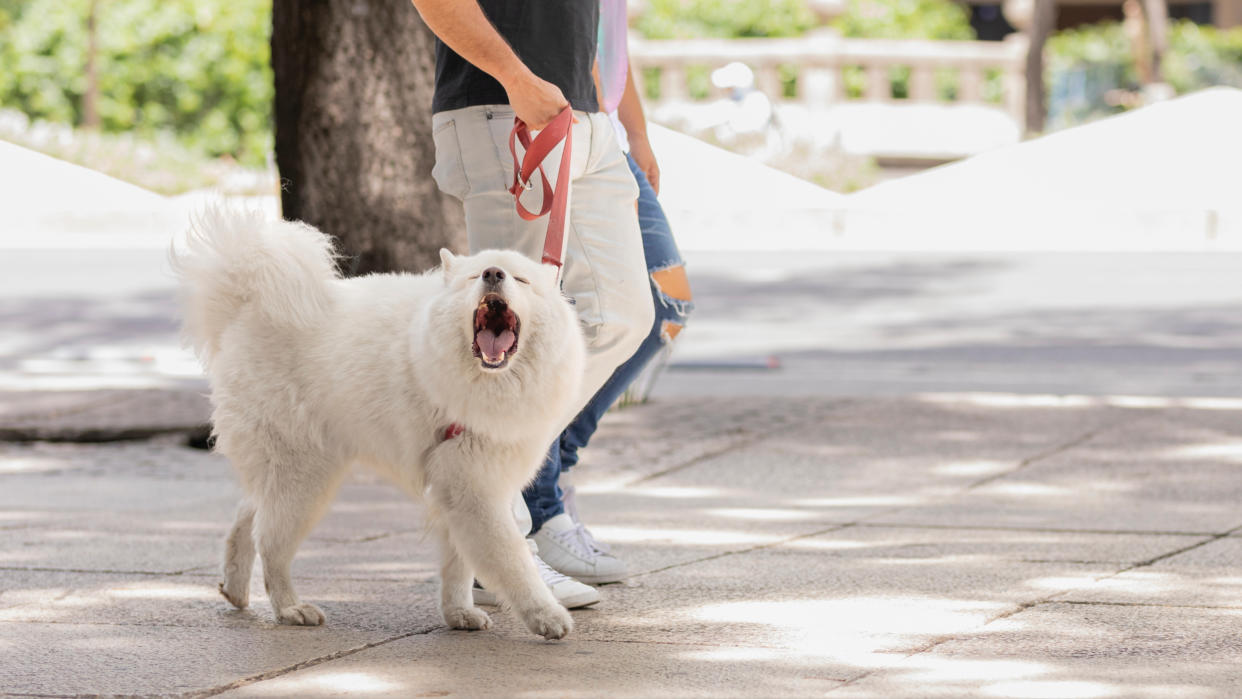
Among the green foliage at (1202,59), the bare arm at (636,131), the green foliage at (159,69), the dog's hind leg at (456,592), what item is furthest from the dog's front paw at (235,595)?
the green foliage at (1202,59)

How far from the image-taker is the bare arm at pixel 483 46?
4.29 meters

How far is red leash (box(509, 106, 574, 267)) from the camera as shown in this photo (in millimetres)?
4371

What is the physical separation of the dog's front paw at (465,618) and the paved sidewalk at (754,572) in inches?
2.1

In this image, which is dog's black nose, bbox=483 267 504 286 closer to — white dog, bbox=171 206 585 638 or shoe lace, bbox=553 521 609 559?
white dog, bbox=171 206 585 638

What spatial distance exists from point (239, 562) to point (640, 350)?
1344 millimetres

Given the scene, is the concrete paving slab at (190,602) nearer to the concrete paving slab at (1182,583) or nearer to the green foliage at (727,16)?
the concrete paving slab at (1182,583)

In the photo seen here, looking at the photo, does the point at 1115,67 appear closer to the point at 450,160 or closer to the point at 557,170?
the point at 450,160

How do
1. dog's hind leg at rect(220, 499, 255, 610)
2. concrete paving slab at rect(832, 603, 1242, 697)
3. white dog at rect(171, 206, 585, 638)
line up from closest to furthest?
concrete paving slab at rect(832, 603, 1242, 697) < white dog at rect(171, 206, 585, 638) < dog's hind leg at rect(220, 499, 255, 610)

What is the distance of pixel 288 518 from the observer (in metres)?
4.49

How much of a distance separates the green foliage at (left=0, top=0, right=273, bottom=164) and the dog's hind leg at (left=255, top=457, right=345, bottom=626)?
62.5 feet

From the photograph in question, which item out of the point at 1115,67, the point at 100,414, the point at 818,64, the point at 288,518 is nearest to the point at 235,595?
the point at 288,518

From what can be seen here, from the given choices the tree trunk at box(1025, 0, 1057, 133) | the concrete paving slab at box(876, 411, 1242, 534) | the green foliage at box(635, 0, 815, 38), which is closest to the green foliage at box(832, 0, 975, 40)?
the green foliage at box(635, 0, 815, 38)

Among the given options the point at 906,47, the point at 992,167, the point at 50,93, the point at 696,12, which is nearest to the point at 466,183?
the point at 992,167

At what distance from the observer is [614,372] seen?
5.04 m
